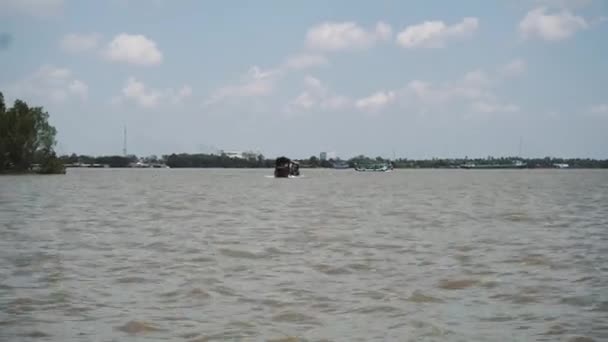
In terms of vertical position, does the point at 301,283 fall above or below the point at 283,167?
below

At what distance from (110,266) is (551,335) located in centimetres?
1003

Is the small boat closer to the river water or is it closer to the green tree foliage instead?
the green tree foliage

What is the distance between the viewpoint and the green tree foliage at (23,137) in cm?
10388

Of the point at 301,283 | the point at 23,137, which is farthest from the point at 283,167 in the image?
the point at 301,283

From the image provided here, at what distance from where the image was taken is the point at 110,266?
17016 millimetres

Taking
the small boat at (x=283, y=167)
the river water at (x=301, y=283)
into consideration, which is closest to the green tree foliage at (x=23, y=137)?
the small boat at (x=283, y=167)

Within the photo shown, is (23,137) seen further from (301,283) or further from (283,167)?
(301,283)

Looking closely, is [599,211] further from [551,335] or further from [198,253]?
[551,335]

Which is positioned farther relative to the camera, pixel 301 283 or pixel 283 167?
pixel 283 167

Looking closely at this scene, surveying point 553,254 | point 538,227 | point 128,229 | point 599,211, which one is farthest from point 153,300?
point 599,211

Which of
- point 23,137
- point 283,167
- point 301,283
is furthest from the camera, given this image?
point 283,167

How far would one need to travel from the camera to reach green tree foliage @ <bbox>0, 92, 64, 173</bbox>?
341 feet

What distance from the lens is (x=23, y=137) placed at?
105188mm

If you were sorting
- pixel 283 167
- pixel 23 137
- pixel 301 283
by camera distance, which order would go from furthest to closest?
pixel 283 167 < pixel 23 137 < pixel 301 283
